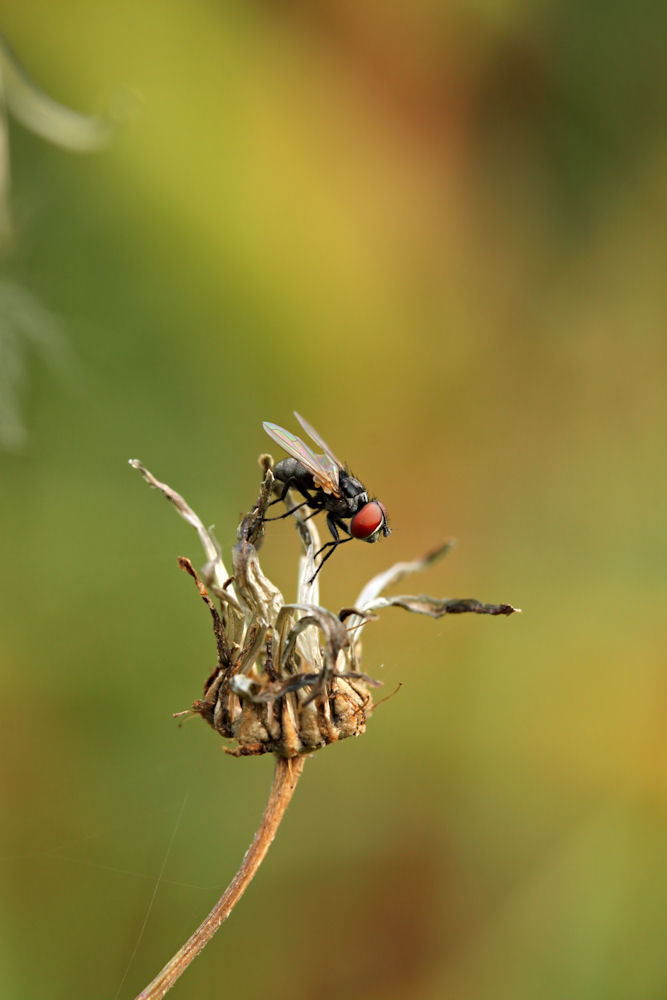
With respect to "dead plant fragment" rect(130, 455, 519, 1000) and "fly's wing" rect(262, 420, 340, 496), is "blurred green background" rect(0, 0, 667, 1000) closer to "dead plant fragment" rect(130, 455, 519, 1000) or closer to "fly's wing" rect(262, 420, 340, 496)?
"fly's wing" rect(262, 420, 340, 496)

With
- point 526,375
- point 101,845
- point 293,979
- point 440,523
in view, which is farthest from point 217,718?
point 526,375

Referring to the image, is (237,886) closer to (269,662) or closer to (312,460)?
(269,662)

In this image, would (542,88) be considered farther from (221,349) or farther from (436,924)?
(436,924)

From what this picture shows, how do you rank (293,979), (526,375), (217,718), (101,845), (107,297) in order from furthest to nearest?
1. (526,375)
2. (107,297)
3. (293,979)
4. (101,845)
5. (217,718)

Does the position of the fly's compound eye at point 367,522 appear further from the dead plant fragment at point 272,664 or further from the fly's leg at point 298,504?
the dead plant fragment at point 272,664

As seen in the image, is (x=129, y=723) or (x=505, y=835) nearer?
(x=129, y=723)

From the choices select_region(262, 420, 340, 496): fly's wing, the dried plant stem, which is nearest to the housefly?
select_region(262, 420, 340, 496): fly's wing

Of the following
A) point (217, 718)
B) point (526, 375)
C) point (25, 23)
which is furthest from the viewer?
point (526, 375)
